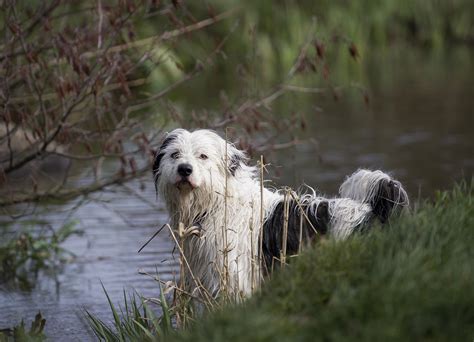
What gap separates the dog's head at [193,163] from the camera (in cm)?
552

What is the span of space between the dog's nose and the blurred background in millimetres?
1371

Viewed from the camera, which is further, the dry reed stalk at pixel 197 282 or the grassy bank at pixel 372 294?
the dry reed stalk at pixel 197 282

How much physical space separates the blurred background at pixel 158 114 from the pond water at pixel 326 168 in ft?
0.09

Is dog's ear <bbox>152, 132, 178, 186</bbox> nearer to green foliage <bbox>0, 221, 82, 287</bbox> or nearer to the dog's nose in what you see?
the dog's nose

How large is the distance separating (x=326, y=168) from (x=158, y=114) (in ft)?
9.51

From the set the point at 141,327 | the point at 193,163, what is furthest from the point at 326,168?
the point at 141,327

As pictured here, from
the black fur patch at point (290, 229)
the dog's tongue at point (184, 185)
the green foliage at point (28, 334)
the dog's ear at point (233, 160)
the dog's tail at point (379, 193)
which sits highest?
the dog's ear at point (233, 160)

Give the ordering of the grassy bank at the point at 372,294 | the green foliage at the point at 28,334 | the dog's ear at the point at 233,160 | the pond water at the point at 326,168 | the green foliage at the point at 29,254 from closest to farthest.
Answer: the grassy bank at the point at 372,294 → the green foliage at the point at 28,334 → the dog's ear at the point at 233,160 → the pond water at the point at 326,168 → the green foliage at the point at 29,254

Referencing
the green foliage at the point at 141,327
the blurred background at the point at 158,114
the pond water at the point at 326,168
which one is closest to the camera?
the green foliage at the point at 141,327

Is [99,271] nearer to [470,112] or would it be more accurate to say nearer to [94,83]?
[94,83]

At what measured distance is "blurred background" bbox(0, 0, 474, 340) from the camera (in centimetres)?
732

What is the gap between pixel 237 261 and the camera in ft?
18.1

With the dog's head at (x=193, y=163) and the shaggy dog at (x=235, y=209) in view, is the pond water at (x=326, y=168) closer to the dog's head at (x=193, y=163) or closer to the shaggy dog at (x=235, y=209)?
the shaggy dog at (x=235, y=209)

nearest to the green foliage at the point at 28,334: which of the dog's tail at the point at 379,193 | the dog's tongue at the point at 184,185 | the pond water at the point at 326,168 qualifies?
the pond water at the point at 326,168
